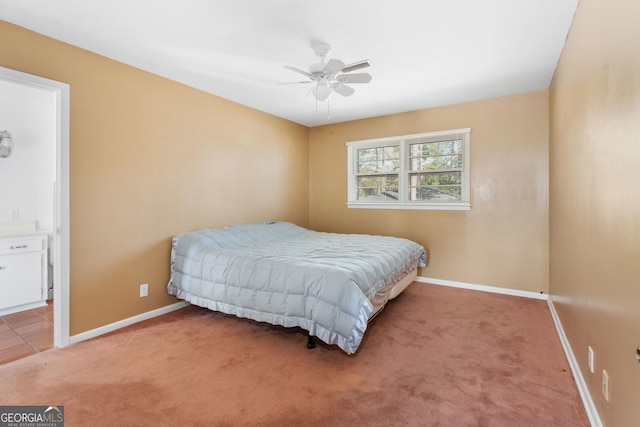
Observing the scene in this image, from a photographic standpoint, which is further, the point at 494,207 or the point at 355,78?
the point at 494,207

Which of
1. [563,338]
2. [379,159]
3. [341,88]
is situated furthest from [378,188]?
[563,338]

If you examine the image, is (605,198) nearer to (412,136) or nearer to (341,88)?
(341,88)

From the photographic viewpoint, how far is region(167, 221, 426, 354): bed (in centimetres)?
225

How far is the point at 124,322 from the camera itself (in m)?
2.92

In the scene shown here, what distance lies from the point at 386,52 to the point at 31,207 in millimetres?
4439

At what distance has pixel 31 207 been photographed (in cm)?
364

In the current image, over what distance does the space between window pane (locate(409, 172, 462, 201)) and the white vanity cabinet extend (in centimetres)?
477

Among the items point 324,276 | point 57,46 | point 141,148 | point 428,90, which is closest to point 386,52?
point 428,90

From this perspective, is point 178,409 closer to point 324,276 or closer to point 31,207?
point 324,276

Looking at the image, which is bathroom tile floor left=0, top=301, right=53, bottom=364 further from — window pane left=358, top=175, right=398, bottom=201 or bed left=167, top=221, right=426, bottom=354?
window pane left=358, top=175, right=398, bottom=201

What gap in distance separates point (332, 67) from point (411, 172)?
254cm

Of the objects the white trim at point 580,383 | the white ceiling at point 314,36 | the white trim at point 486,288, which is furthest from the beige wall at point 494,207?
the white trim at point 580,383

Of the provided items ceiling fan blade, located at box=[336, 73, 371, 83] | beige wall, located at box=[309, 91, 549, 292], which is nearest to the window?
beige wall, located at box=[309, 91, 549, 292]

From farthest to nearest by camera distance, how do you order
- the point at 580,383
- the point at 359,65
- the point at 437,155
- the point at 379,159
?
the point at 379,159, the point at 437,155, the point at 359,65, the point at 580,383
